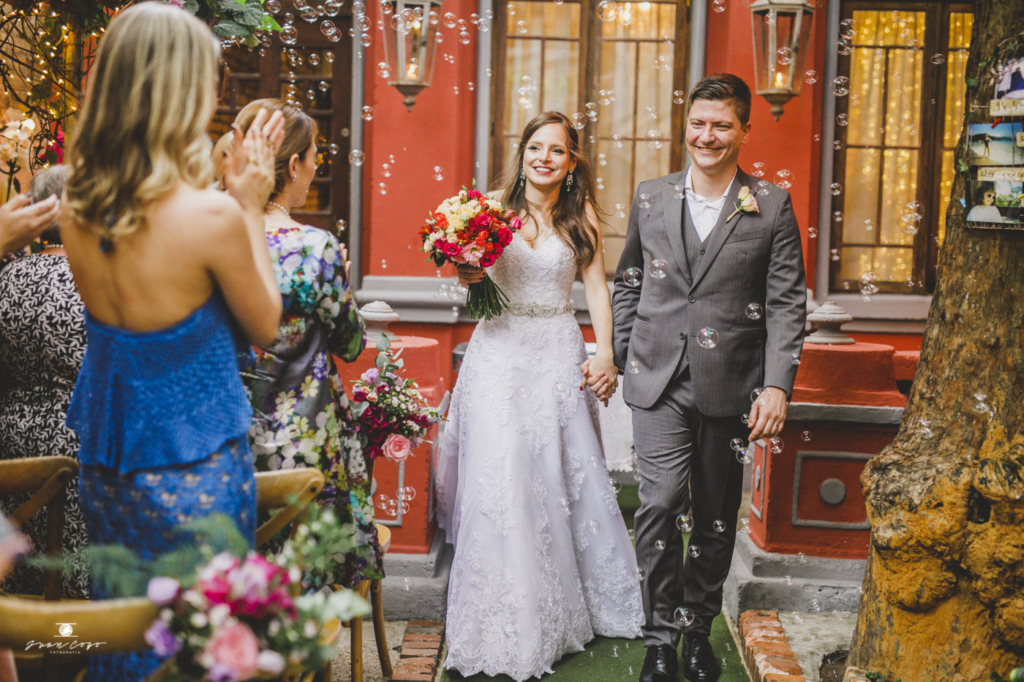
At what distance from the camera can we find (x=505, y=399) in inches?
135

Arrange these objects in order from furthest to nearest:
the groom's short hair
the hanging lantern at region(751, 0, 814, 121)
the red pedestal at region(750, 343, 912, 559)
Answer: the hanging lantern at region(751, 0, 814, 121) → the red pedestal at region(750, 343, 912, 559) → the groom's short hair

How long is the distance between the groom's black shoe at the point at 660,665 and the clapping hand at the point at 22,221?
2.46 metres

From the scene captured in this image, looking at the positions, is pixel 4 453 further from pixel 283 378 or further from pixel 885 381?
pixel 885 381

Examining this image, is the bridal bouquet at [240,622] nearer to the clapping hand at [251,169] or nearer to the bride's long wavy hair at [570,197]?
the clapping hand at [251,169]

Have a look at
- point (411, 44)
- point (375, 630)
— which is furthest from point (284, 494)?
point (411, 44)

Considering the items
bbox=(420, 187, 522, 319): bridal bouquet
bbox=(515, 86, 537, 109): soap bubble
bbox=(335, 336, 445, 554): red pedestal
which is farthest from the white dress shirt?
bbox=(515, 86, 537, 109): soap bubble

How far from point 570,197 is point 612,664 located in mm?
1962

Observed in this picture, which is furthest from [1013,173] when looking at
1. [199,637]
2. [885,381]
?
[199,637]

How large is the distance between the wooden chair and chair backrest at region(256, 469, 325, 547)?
0.63 m

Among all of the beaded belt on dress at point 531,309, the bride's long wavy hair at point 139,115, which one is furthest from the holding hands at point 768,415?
the bride's long wavy hair at point 139,115

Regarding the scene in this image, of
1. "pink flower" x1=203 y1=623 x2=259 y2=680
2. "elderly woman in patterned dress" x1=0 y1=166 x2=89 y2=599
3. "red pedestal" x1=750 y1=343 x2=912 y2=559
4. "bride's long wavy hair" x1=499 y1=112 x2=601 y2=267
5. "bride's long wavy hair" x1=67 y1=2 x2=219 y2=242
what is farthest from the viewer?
"red pedestal" x1=750 y1=343 x2=912 y2=559

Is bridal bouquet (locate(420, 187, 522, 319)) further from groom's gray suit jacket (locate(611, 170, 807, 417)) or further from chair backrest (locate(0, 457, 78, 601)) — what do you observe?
chair backrest (locate(0, 457, 78, 601))

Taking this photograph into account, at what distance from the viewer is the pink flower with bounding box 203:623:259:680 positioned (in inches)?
47.9

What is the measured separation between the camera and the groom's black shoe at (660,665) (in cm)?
305
